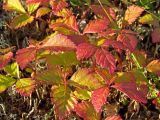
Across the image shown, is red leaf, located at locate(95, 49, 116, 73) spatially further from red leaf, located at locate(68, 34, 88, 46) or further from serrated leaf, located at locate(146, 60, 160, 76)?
serrated leaf, located at locate(146, 60, 160, 76)

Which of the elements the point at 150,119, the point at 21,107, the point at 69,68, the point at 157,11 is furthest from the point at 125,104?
the point at 157,11

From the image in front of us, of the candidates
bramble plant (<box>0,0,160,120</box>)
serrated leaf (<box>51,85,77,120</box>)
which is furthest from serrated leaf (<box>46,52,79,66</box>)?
serrated leaf (<box>51,85,77,120</box>)

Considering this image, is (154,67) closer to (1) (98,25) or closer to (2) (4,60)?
(1) (98,25)

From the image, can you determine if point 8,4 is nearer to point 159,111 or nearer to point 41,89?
point 41,89

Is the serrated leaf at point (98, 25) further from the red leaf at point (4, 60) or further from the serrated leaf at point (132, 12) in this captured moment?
the red leaf at point (4, 60)

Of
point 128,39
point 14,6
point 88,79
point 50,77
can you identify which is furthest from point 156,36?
point 14,6

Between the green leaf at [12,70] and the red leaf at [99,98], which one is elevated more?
the green leaf at [12,70]

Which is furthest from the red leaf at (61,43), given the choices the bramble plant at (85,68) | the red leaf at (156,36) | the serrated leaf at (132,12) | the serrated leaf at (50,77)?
the red leaf at (156,36)
